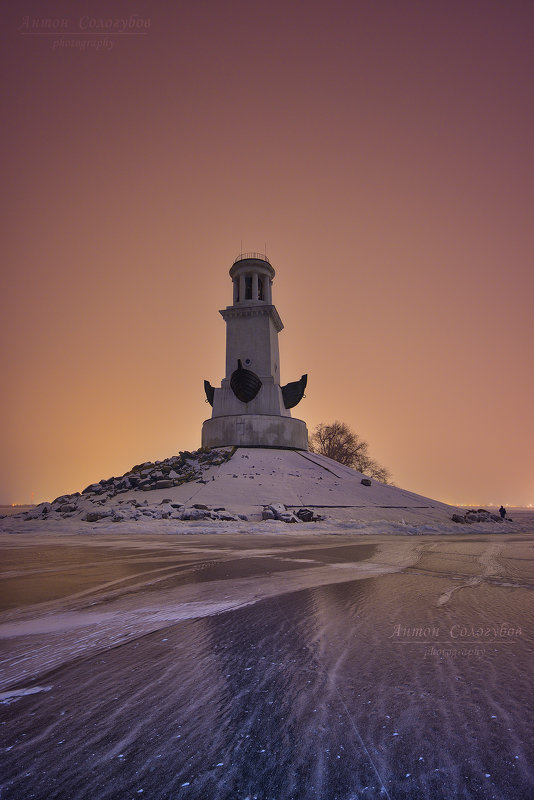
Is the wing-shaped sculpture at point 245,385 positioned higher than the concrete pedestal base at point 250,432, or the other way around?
the wing-shaped sculpture at point 245,385

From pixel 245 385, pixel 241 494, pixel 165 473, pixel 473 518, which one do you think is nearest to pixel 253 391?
pixel 245 385

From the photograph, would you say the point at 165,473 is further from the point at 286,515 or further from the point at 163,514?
the point at 286,515

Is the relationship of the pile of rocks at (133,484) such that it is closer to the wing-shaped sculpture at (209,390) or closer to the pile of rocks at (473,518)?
the wing-shaped sculpture at (209,390)

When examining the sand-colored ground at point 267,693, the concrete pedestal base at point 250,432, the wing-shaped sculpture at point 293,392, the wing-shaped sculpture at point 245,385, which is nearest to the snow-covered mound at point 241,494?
the concrete pedestal base at point 250,432

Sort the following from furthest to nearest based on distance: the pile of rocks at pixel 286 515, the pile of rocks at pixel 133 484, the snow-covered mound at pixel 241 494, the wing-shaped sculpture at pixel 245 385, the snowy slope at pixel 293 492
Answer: the wing-shaped sculpture at pixel 245 385
the snowy slope at pixel 293 492
the pile of rocks at pixel 133 484
the snow-covered mound at pixel 241 494
the pile of rocks at pixel 286 515

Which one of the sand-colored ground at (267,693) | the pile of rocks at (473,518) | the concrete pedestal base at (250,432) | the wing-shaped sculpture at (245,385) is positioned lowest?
the pile of rocks at (473,518)

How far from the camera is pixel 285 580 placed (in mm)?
3857

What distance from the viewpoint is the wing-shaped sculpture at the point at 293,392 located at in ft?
110

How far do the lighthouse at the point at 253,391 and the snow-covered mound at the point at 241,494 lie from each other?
232 cm

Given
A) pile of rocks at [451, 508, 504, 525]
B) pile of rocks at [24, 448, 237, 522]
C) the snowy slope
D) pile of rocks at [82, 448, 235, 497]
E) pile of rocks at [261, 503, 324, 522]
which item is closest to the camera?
pile of rocks at [261, 503, 324, 522]

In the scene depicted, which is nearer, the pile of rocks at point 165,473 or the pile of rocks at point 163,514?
the pile of rocks at point 163,514

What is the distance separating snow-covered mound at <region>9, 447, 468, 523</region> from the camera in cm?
1506

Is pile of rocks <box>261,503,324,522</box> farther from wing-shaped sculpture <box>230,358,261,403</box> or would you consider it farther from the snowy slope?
wing-shaped sculpture <box>230,358,261,403</box>

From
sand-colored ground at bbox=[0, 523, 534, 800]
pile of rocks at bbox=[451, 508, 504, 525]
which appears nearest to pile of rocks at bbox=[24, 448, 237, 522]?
sand-colored ground at bbox=[0, 523, 534, 800]
